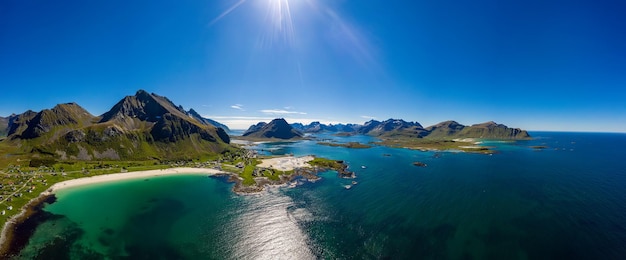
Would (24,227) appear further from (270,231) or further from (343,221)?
(343,221)

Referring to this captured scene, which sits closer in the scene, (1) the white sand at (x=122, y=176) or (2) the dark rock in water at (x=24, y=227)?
(2) the dark rock in water at (x=24, y=227)

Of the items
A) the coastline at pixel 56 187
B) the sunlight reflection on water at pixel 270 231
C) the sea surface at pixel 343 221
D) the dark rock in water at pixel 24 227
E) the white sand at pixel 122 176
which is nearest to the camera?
the dark rock in water at pixel 24 227

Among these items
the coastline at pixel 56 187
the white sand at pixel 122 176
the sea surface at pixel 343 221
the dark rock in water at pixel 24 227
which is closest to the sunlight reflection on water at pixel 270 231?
the sea surface at pixel 343 221

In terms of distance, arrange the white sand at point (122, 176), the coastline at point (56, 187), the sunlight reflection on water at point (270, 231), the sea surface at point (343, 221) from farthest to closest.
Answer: the white sand at point (122, 176) → the coastline at point (56, 187) → the sunlight reflection on water at point (270, 231) → the sea surface at point (343, 221)

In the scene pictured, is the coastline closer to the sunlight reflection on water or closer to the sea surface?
the sea surface

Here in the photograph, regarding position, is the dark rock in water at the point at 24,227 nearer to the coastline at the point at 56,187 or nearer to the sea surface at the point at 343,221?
the coastline at the point at 56,187

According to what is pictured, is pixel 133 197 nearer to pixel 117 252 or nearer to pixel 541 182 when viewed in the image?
pixel 117 252

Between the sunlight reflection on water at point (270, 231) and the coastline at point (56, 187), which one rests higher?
the coastline at point (56, 187)
